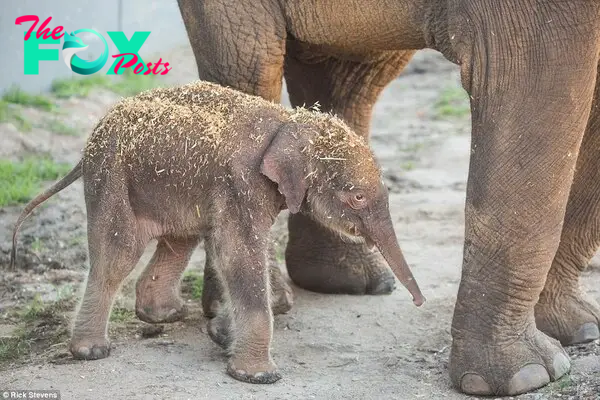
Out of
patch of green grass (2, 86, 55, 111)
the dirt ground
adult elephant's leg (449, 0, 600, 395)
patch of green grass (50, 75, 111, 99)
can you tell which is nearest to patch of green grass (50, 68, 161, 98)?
patch of green grass (50, 75, 111, 99)

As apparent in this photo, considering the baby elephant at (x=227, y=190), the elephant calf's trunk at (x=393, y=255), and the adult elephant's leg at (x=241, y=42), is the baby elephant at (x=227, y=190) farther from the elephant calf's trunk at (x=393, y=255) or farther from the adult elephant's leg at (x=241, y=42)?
the adult elephant's leg at (x=241, y=42)

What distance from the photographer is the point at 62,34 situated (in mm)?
9484

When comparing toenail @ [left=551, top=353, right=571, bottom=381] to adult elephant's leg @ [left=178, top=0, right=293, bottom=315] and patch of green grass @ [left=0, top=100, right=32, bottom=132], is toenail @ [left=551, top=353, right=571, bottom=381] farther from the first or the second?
patch of green grass @ [left=0, top=100, right=32, bottom=132]

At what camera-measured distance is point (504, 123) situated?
4664 millimetres

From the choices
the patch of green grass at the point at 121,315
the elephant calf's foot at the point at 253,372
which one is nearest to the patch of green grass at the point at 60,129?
the patch of green grass at the point at 121,315

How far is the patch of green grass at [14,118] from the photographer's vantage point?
28.1ft

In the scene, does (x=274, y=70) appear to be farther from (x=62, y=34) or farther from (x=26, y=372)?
(x=62, y=34)

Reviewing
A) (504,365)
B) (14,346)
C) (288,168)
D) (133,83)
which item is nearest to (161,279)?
(14,346)

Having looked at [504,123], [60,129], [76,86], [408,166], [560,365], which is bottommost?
[560,365]

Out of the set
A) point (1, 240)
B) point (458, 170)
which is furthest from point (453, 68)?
point (1, 240)

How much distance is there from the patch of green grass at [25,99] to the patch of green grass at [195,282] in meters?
2.87

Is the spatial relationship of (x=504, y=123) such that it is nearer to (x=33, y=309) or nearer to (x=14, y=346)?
(x=14, y=346)

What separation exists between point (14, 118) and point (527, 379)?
476 cm

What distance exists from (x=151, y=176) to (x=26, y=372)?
86cm
